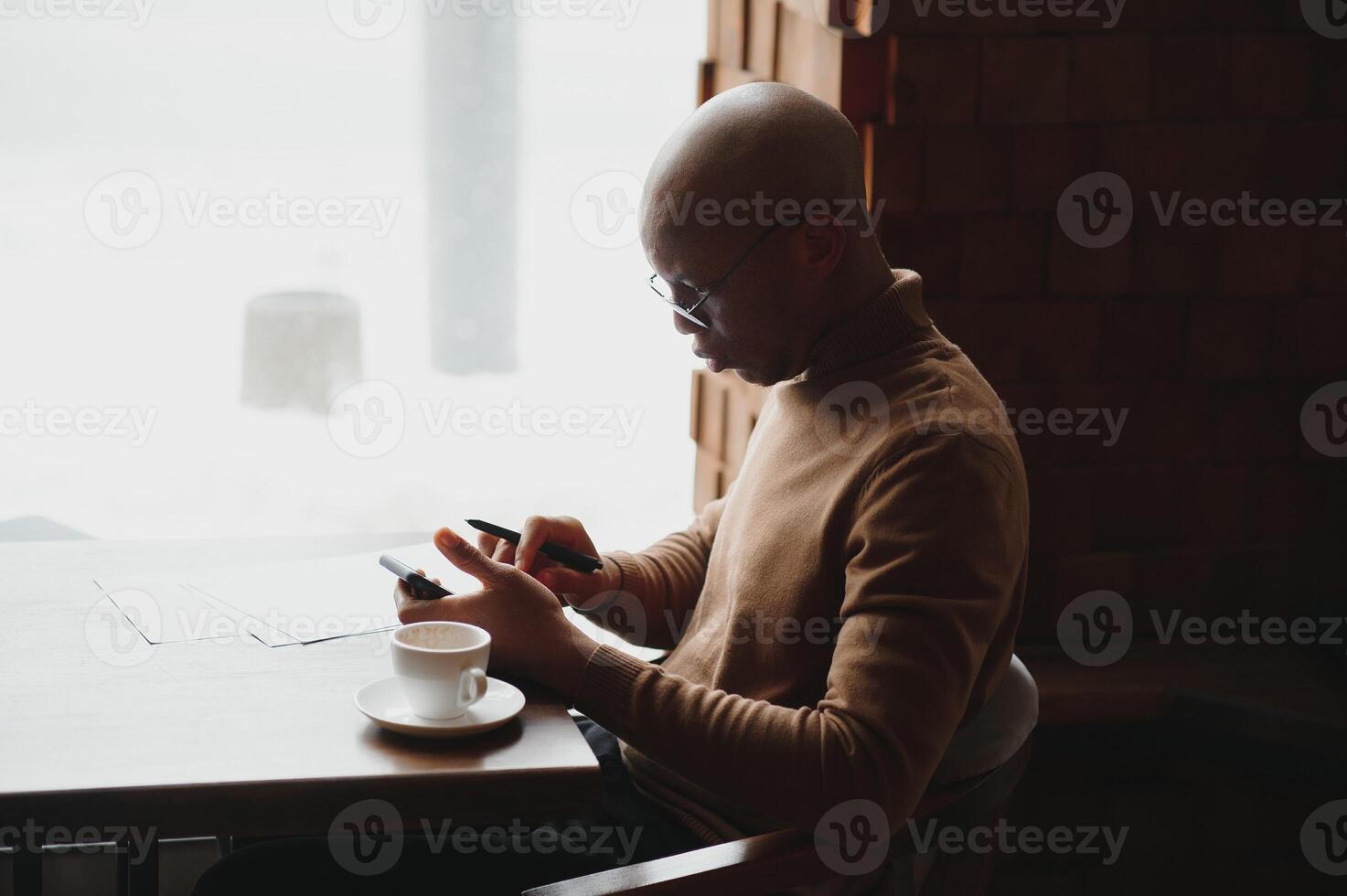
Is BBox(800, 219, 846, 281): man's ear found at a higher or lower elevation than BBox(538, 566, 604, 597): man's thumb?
higher

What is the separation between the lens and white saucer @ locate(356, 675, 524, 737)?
44.4 inches

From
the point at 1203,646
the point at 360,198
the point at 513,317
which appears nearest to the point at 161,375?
the point at 360,198

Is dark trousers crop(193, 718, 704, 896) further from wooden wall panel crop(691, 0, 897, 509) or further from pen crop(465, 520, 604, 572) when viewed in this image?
wooden wall panel crop(691, 0, 897, 509)

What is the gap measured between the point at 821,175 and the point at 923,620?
50cm

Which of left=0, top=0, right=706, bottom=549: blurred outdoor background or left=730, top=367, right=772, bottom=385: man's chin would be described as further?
left=0, top=0, right=706, bottom=549: blurred outdoor background

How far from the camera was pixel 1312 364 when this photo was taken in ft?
6.40

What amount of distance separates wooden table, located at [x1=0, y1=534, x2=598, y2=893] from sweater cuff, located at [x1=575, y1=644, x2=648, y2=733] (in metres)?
0.03

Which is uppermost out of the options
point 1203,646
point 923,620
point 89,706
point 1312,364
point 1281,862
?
point 1312,364

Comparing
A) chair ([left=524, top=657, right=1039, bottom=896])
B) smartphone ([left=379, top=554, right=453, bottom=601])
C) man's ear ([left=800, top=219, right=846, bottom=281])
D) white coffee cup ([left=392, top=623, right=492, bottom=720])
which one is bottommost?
chair ([left=524, top=657, right=1039, bottom=896])

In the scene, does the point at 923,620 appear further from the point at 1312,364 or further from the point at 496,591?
the point at 1312,364

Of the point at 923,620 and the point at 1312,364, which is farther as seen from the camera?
the point at 1312,364

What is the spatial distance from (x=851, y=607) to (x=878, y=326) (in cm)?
34

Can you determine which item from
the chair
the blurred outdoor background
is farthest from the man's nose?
the blurred outdoor background

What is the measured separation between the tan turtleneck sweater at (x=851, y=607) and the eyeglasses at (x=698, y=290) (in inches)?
5.4
